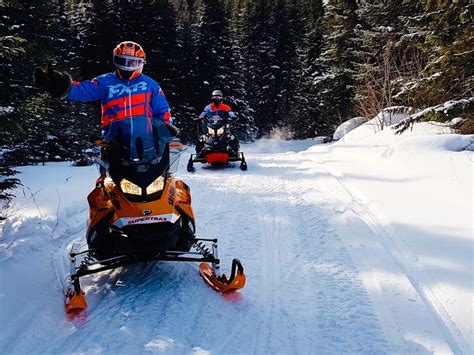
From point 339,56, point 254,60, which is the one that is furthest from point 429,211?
point 254,60

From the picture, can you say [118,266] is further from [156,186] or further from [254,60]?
[254,60]

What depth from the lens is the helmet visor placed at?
12.6ft

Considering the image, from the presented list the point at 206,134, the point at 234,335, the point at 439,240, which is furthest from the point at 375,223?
the point at 206,134

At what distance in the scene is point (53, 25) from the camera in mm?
15461

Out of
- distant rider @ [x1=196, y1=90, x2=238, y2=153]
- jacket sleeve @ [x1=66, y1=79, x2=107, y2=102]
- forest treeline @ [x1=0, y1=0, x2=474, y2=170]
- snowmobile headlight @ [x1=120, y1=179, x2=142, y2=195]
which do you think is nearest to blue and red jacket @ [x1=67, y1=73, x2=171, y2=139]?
jacket sleeve @ [x1=66, y1=79, x2=107, y2=102]

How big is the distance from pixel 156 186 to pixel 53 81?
121 cm

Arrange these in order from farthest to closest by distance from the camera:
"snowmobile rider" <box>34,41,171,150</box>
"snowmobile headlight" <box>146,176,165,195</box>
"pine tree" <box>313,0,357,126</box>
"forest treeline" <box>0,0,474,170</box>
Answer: "pine tree" <box>313,0,357,126</box> < "forest treeline" <box>0,0,474,170</box> < "snowmobile rider" <box>34,41,171,150</box> < "snowmobile headlight" <box>146,176,165,195</box>

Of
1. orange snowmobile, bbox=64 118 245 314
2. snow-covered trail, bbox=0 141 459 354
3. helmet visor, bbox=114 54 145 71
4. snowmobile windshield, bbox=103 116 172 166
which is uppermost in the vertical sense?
helmet visor, bbox=114 54 145 71

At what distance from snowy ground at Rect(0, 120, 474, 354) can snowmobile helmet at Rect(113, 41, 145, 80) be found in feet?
6.18

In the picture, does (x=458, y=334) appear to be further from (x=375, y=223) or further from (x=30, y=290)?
(x=30, y=290)

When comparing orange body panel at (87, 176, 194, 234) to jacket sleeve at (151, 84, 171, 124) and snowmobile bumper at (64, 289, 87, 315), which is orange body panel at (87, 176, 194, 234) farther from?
jacket sleeve at (151, 84, 171, 124)

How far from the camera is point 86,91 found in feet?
12.4

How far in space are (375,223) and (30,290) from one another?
3.87m

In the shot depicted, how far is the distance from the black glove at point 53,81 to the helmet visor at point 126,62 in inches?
20.7
